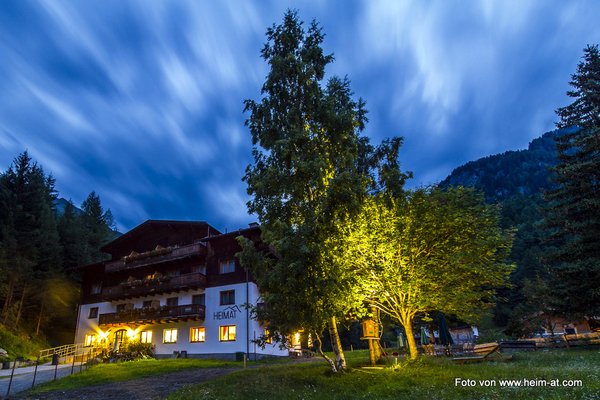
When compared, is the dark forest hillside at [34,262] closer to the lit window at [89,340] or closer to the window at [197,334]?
the lit window at [89,340]

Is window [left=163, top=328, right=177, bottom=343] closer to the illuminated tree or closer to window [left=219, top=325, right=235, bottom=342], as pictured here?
window [left=219, top=325, right=235, bottom=342]

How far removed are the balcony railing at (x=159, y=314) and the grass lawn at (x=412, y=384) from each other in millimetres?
18564

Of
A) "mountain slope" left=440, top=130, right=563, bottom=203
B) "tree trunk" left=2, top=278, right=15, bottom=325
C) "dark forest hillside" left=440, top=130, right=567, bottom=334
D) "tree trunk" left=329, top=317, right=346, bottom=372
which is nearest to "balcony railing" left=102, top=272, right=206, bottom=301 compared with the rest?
"tree trunk" left=2, top=278, right=15, bottom=325

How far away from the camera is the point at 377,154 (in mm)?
21688

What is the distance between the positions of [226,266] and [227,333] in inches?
250

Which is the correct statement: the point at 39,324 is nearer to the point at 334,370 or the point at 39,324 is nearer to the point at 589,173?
the point at 334,370

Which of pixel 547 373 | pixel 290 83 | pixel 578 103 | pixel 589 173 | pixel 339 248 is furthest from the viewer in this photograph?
pixel 578 103

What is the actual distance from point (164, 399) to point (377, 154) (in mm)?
16293

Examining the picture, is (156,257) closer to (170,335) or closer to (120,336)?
(170,335)

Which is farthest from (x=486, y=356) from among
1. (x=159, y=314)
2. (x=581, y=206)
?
(x=159, y=314)

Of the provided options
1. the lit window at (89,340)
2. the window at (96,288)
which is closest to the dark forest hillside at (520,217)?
the window at (96,288)

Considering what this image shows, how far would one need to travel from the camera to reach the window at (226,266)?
35756 mm

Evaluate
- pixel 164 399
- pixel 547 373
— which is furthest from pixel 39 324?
pixel 547 373

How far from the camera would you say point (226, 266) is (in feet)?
119
